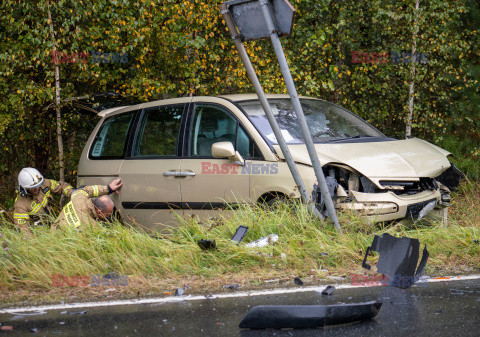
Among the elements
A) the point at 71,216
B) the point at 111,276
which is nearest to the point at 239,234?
the point at 111,276

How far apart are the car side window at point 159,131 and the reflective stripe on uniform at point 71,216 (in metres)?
1.20

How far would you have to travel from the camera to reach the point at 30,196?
284 inches

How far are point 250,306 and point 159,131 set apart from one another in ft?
11.8

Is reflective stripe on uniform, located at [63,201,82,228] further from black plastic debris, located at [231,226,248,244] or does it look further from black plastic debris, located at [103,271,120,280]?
black plastic debris, located at [231,226,248,244]

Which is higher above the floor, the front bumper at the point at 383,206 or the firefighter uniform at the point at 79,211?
the front bumper at the point at 383,206

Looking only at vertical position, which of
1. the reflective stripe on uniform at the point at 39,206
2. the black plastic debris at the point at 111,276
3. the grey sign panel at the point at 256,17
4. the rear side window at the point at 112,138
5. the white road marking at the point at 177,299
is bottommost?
the reflective stripe on uniform at the point at 39,206

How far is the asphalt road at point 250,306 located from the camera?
3.46m

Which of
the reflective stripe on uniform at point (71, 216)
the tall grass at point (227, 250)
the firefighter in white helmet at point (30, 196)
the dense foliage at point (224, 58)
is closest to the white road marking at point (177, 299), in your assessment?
the tall grass at point (227, 250)

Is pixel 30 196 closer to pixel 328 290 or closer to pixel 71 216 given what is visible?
pixel 71 216

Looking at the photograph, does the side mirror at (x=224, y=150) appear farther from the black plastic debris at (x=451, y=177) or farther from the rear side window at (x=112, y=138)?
the black plastic debris at (x=451, y=177)

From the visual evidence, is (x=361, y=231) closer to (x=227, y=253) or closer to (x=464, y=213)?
(x=227, y=253)

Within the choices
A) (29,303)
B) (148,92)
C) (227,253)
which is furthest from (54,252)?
(148,92)

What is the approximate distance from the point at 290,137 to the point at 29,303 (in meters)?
3.05

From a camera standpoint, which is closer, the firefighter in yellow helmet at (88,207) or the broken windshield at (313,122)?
the firefighter in yellow helmet at (88,207)
